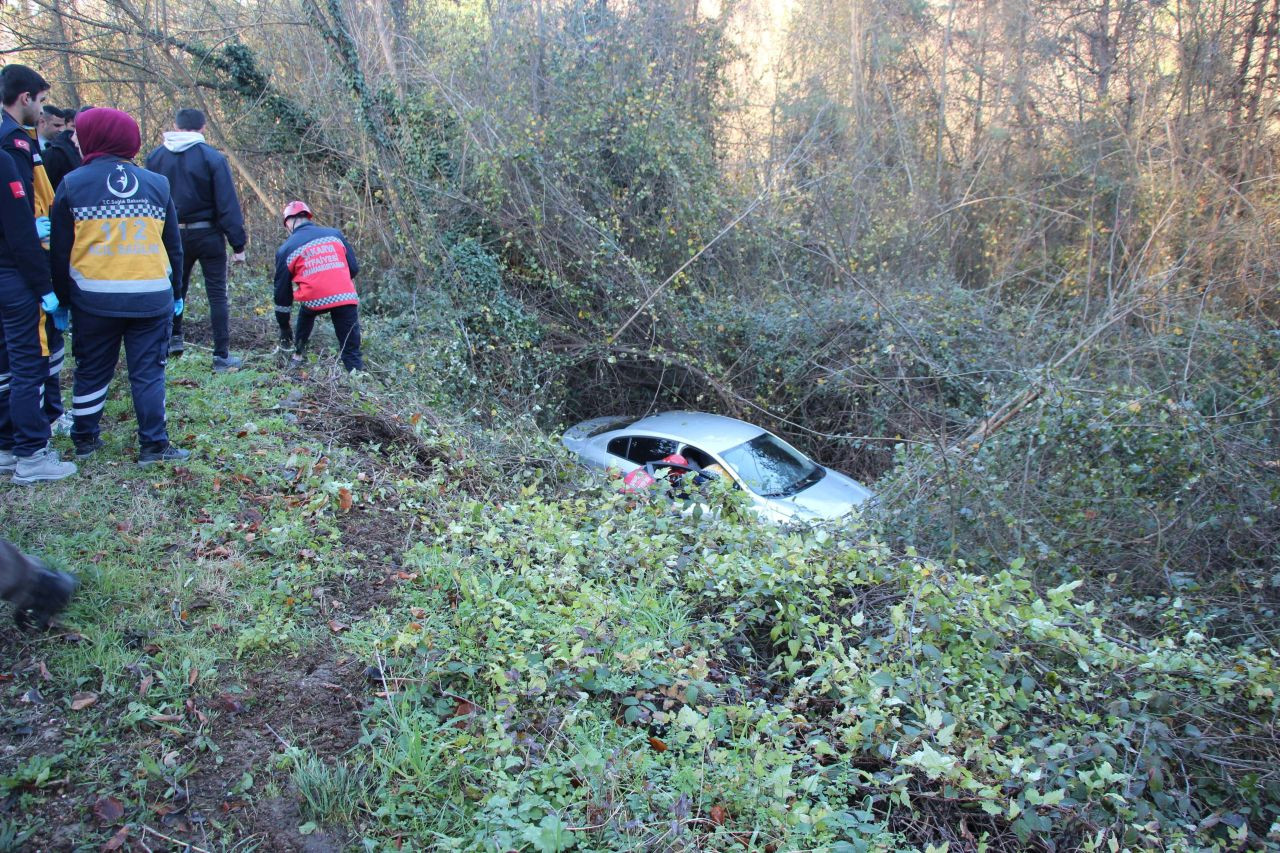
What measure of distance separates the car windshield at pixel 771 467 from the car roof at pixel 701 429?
0.11m

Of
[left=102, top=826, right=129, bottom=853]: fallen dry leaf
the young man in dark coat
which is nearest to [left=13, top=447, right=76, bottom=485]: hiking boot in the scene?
the young man in dark coat

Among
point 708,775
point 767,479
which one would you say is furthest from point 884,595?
point 767,479

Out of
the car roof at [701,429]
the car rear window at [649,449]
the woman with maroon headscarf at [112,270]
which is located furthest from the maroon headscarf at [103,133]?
the car roof at [701,429]

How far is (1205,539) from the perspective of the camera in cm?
561

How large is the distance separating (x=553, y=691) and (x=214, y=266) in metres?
5.47

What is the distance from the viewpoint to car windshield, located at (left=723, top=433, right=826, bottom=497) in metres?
7.49

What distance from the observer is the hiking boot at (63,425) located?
5.22 m

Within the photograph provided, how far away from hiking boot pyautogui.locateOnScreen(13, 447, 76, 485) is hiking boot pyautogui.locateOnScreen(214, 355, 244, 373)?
95.0 inches

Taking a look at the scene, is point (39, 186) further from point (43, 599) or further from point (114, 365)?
point (43, 599)

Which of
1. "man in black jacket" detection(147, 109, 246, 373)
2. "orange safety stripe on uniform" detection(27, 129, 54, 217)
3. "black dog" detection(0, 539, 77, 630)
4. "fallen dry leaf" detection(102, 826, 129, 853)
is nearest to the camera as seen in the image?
"fallen dry leaf" detection(102, 826, 129, 853)

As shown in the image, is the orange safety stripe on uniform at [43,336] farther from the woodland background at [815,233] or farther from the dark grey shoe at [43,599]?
the woodland background at [815,233]

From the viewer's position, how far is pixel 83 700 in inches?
120

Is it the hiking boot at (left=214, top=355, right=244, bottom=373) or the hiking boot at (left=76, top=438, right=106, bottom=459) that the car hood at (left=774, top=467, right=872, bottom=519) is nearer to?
the hiking boot at (left=214, top=355, right=244, bottom=373)

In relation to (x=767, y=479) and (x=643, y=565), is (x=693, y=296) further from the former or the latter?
(x=643, y=565)
